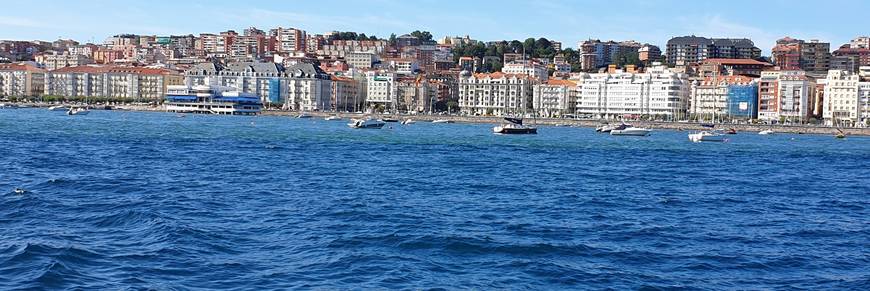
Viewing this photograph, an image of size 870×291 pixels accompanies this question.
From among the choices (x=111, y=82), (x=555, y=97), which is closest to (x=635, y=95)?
(x=555, y=97)

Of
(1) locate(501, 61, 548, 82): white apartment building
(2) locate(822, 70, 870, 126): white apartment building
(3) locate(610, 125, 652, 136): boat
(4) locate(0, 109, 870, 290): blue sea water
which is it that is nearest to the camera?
(4) locate(0, 109, 870, 290): blue sea water

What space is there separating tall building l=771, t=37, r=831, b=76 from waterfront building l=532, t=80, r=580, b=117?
27.1 metres

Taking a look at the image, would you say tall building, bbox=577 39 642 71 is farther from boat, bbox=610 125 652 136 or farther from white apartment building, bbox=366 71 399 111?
boat, bbox=610 125 652 136

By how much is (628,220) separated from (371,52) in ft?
422

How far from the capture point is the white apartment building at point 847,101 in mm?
91625

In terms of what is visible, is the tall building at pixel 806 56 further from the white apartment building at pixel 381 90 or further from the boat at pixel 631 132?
the boat at pixel 631 132

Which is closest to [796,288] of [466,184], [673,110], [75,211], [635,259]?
[635,259]

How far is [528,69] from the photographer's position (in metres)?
125

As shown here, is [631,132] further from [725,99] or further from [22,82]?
[22,82]

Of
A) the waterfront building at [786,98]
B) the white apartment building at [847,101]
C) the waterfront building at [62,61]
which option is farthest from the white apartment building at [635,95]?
the waterfront building at [62,61]

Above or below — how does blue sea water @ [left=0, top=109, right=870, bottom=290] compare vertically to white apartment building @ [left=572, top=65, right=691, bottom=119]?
below

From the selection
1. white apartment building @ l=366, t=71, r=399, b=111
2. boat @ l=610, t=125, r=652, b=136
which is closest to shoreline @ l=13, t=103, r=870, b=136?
boat @ l=610, t=125, r=652, b=136

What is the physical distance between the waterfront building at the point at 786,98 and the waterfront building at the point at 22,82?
68882 millimetres

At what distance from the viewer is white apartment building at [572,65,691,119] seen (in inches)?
4043
